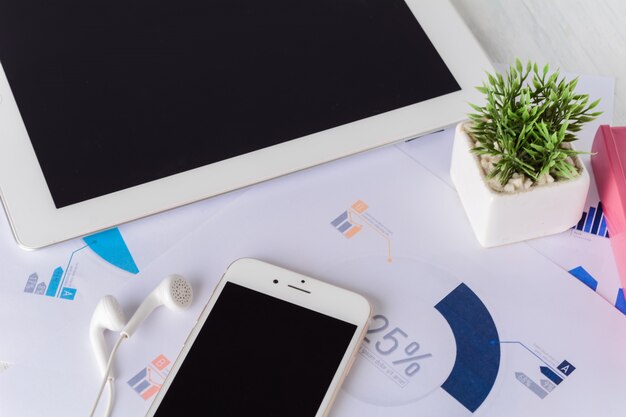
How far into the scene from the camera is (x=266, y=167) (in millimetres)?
811

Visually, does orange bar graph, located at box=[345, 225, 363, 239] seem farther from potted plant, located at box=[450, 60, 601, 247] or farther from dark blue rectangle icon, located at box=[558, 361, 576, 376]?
dark blue rectangle icon, located at box=[558, 361, 576, 376]

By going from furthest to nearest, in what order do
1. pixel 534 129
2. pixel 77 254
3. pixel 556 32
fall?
1. pixel 556 32
2. pixel 77 254
3. pixel 534 129

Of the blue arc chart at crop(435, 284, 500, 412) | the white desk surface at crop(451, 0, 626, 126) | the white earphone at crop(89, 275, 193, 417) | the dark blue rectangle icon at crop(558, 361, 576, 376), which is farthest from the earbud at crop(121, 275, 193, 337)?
the white desk surface at crop(451, 0, 626, 126)

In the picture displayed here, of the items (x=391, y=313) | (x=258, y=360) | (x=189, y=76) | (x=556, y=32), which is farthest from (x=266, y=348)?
(x=556, y=32)

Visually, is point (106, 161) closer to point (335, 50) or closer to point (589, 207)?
point (335, 50)

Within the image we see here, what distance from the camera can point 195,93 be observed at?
0.85 meters

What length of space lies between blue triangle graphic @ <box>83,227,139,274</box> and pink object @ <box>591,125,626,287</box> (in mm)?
479

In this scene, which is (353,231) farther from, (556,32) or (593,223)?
(556,32)

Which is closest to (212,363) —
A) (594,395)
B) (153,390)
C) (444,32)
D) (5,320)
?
(153,390)

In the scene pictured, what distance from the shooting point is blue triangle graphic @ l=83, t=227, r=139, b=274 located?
775mm

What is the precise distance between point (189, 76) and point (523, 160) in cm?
39

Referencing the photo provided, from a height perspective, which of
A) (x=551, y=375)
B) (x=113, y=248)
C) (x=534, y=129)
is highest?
(x=534, y=129)

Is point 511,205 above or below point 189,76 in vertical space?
below

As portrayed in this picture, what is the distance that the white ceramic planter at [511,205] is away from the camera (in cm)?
70
